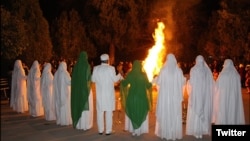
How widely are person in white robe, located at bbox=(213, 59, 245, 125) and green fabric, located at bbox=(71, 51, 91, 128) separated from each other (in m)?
3.63

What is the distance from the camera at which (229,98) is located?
10.6 meters

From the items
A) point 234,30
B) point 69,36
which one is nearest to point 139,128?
point 234,30

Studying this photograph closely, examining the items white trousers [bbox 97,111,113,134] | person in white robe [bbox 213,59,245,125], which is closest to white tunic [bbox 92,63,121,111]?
white trousers [bbox 97,111,113,134]

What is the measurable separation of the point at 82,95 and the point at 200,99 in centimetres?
329

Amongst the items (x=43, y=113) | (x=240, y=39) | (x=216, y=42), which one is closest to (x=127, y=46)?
(x=216, y=42)

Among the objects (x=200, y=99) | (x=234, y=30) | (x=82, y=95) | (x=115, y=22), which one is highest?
(x=115, y=22)

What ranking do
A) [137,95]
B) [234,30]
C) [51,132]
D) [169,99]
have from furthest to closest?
[234,30], [51,132], [137,95], [169,99]

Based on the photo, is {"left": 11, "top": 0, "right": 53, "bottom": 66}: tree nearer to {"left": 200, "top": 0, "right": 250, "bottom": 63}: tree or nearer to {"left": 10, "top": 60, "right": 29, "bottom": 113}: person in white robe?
{"left": 10, "top": 60, "right": 29, "bottom": 113}: person in white robe

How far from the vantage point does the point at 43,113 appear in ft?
46.1

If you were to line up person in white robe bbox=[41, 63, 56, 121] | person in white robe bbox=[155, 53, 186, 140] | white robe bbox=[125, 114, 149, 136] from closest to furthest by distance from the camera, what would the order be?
person in white robe bbox=[155, 53, 186, 140] → white robe bbox=[125, 114, 149, 136] → person in white robe bbox=[41, 63, 56, 121]

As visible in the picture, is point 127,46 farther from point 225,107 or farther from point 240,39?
point 225,107

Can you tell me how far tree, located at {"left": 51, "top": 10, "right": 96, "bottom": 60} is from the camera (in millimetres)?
31062

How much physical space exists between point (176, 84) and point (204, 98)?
882 mm

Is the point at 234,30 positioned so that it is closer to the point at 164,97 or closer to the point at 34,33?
the point at 34,33
